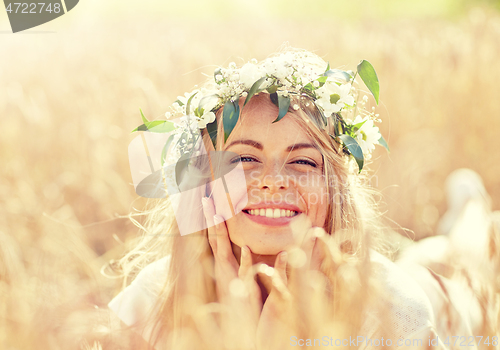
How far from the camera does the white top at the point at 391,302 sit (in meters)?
1.71

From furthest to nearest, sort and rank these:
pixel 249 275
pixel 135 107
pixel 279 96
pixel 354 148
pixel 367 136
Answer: pixel 135 107, pixel 367 136, pixel 354 148, pixel 279 96, pixel 249 275

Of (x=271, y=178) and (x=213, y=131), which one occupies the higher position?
(x=213, y=131)

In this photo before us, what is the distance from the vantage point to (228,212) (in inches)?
68.2

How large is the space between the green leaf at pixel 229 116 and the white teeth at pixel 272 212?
1.14 ft

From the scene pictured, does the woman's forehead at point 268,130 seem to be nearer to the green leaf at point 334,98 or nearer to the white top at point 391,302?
the green leaf at point 334,98

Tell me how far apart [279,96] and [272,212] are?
0.52 meters

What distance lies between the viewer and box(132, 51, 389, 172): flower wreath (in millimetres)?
1689

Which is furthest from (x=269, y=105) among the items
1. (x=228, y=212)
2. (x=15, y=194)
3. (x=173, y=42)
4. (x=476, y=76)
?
(x=173, y=42)

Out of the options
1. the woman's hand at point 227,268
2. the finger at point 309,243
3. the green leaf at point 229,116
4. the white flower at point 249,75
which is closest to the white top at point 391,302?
the finger at point 309,243

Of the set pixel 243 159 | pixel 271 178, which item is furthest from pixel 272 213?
pixel 243 159

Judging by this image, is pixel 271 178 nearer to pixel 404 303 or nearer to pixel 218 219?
pixel 218 219

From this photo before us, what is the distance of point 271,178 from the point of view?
5.25 feet

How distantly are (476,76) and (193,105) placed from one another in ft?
11.7

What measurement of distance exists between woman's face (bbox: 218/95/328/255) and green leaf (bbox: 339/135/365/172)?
15 cm
